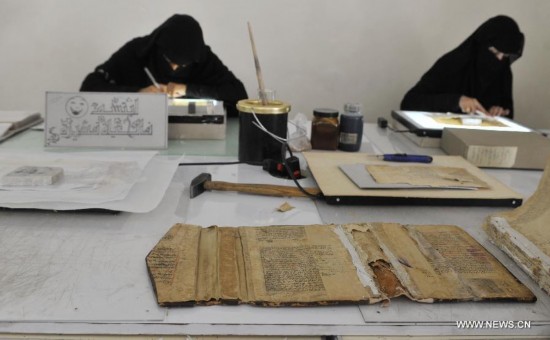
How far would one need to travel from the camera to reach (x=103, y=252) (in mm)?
709

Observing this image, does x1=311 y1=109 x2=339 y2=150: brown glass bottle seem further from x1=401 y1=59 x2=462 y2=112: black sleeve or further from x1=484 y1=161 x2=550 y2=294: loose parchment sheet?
x1=401 y1=59 x2=462 y2=112: black sleeve

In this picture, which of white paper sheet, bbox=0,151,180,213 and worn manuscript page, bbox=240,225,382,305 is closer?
worn manuscript page, bbox=240,225,382,305

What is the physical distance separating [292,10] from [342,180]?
2.01 metres

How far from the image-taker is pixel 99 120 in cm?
124

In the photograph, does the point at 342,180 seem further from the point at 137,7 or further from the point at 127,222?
the point at 137,7

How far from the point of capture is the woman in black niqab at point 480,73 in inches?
90.8

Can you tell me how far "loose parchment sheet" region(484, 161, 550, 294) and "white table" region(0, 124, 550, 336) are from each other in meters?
0.02

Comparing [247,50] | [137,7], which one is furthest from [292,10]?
[137,7]

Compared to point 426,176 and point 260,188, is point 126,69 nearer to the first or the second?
point 260,188

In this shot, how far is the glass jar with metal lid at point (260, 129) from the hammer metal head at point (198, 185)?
19 cm

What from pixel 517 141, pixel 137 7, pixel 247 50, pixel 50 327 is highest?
pixel 137 7

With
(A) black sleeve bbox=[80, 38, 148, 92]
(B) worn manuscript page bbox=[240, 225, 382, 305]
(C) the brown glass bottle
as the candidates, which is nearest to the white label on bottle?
(C) the brown glass bottle

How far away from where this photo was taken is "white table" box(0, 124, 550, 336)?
22.0 inches

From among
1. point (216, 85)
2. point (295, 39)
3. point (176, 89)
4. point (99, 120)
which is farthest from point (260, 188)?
point (295, 39)
